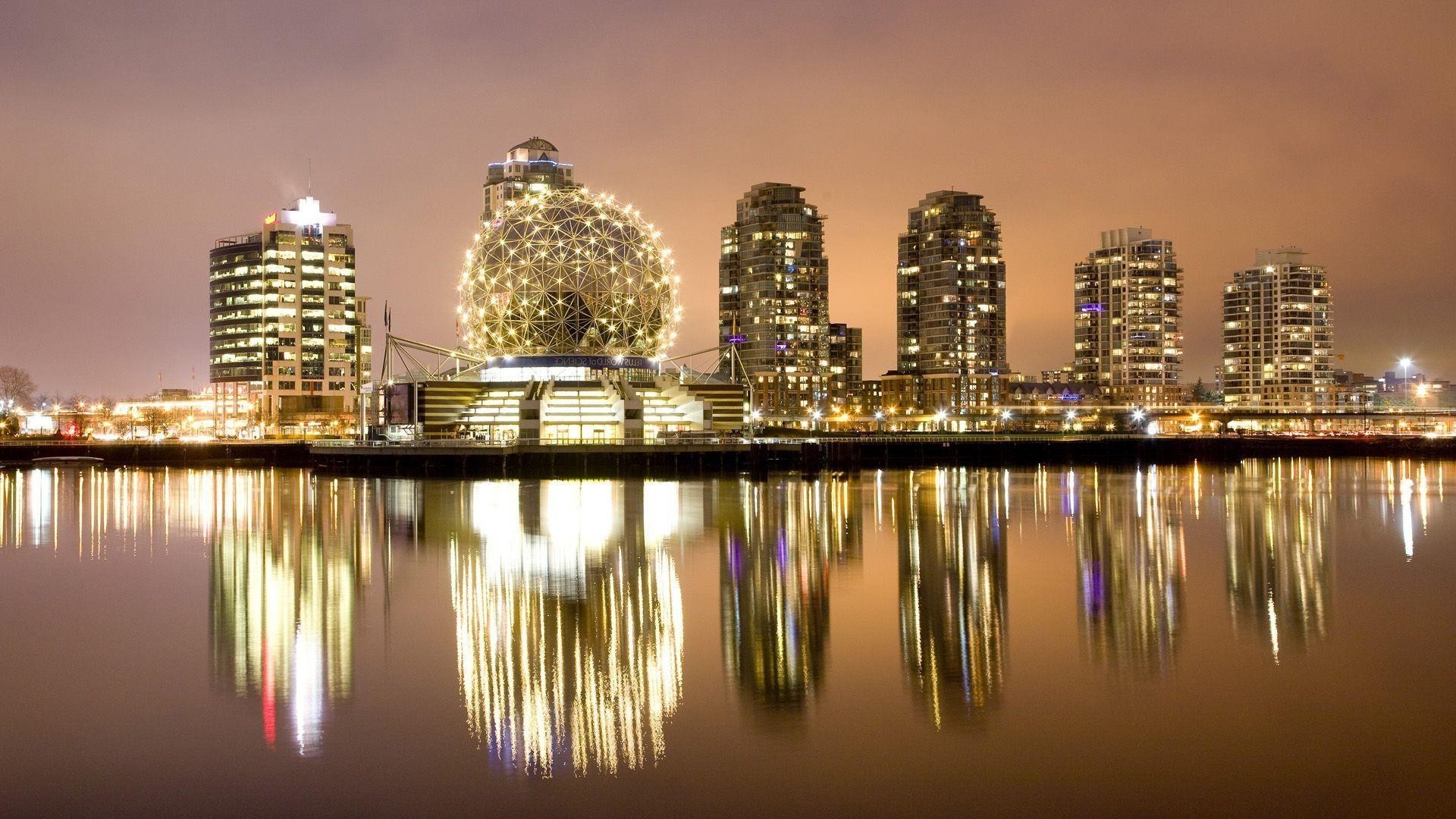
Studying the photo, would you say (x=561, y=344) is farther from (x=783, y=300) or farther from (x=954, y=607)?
(x=783, y=300)

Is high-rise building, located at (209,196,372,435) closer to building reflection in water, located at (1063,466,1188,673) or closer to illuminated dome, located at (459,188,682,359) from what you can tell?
illuminated dome, located at (459,188,682,359)

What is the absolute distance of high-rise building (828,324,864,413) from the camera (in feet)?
594

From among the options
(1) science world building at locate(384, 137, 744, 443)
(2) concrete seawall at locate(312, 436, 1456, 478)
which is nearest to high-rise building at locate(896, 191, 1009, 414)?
(2) concrete seawall at locate(312, 436, 1456, 478)

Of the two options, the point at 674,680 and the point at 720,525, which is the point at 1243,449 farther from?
the point at 674,680

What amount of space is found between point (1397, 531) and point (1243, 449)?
6807 centimetres

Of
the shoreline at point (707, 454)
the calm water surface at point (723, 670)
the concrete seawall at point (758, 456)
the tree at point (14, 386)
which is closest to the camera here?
the calm water surface at point (723, 670)

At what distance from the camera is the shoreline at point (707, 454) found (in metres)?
58.1

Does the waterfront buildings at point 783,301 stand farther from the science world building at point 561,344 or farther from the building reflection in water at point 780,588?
the building reflection in water at point 780,588

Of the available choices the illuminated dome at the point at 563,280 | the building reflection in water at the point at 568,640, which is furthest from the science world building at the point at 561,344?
the building reflection in water at the point at 568,640

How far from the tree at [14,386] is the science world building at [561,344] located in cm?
7519

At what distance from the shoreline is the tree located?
130 feet

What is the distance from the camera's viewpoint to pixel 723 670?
14617 millimetres

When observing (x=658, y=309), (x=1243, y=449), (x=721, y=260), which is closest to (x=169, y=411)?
(x=721, y=260)

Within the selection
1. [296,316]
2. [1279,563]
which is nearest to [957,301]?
[296,316]
